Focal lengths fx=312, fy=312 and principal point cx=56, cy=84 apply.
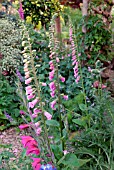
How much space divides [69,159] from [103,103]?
0.67 meters

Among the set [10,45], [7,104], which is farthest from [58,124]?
[10,45]

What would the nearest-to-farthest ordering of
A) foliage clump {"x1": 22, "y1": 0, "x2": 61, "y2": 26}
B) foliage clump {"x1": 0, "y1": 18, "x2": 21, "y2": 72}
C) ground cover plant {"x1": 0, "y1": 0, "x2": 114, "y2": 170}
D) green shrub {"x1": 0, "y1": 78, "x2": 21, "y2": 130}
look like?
ground cover plant {"x1": 0, "y1": 0, "x2": 114, "y2": 170}
green shrub {"x1": 0, "y1": 78, "x2": 21, "y2": 130}
foliage clump {"x1": 0, "y1": 18, "x2": 21, "y2": 72}
foliage clump {"x1": 22, "y1": 0, "x2": 61, "y2": 26}

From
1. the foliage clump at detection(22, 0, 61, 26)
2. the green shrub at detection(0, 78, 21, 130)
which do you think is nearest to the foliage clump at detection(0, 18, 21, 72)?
the green shrub at detection(0, 78, 21, 130)

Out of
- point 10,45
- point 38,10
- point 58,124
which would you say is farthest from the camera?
point 38,10

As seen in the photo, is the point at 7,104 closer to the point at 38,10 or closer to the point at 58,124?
the point at 38,10

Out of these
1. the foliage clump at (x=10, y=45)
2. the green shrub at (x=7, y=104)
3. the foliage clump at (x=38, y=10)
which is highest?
the foliage clump at (x=38, y=10)

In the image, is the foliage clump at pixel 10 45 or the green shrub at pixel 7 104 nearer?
the green shrub at pixel 7 104

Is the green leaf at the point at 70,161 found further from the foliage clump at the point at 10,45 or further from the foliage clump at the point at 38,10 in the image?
the foliage clump at the point at 38,10

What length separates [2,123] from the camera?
3.68 metres

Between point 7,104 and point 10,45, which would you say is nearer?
point 7,104

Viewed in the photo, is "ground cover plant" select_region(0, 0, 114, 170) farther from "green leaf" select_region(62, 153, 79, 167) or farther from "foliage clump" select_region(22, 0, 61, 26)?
"foliage clump" select_region(22, 0, 61, 26)

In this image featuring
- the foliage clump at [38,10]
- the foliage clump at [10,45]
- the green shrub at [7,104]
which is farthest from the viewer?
the foliage clump at [38,10]

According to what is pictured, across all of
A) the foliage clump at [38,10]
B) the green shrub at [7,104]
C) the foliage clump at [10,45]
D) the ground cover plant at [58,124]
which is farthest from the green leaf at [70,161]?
the foliage clump at [38,10]

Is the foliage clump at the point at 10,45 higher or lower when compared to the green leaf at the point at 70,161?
higher
